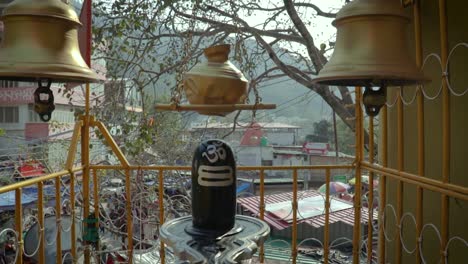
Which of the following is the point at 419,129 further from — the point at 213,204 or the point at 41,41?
the point at 41,41

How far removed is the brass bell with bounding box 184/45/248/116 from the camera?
5.41ft

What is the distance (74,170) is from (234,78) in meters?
1.61

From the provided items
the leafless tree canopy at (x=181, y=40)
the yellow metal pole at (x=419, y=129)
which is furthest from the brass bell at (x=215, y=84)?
the leafless tree canopy at (x=181, y=40)

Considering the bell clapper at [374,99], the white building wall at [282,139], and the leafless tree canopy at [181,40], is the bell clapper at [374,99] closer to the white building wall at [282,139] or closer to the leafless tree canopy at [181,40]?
the leafless tree canopy at [181,40]

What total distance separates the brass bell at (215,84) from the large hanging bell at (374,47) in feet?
1.24

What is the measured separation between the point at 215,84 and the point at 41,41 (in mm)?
700

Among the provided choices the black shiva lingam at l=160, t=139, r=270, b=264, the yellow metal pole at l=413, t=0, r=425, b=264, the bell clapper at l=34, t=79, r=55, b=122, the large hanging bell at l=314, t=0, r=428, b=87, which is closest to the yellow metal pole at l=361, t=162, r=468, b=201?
the yellow metal pole at l=413, t=0, r=425, b=264

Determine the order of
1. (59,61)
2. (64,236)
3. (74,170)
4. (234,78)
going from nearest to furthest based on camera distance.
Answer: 1. (59,61)
2. (234,78)
3. (74,170)
4. (64,236)

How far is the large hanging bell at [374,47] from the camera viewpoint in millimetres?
1353

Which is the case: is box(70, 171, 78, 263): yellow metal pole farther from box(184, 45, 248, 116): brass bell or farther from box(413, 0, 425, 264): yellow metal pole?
box(413, 0, 425, 264): yellow metal pole

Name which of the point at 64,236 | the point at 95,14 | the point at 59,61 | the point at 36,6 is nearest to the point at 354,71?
the point at 59,61

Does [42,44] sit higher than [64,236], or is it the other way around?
[42,44]

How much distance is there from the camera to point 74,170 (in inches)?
108

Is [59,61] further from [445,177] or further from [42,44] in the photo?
[445,177]
